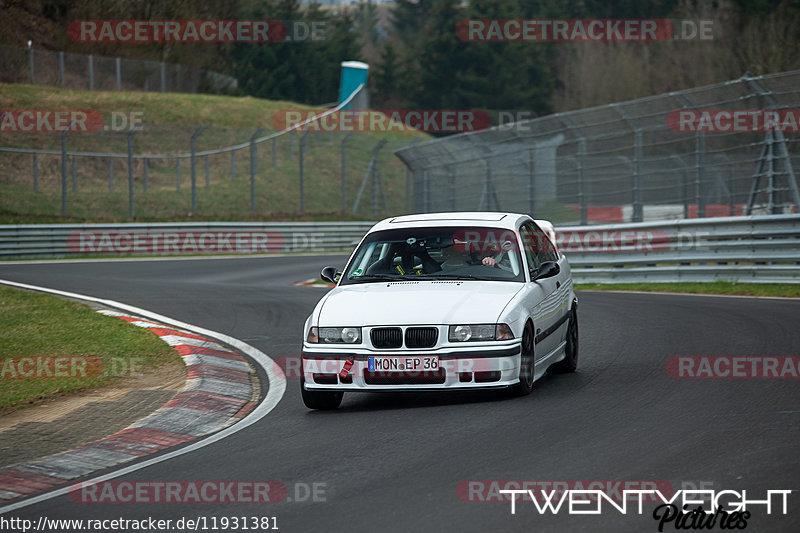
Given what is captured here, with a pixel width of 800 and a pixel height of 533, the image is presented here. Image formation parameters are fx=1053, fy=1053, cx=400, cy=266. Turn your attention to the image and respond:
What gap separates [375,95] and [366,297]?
89344 millimetres

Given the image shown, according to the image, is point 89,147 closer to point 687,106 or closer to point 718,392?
point 687,106

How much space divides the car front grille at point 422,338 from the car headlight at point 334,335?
15.6 inches

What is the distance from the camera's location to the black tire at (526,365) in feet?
25.9

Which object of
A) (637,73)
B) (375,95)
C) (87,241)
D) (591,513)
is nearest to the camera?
(591,513)

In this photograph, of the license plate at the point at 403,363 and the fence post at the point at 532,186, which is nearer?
the license plate at the point at 403,363

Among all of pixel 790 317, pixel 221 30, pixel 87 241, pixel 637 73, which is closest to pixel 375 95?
pixel 221 30

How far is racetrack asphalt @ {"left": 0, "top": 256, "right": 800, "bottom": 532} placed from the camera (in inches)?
200

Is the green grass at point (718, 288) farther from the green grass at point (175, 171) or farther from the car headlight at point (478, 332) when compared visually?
the green grass at point (175, 171)

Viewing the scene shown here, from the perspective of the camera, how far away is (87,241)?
30.4m

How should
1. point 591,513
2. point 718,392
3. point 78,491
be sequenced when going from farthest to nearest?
point 718,392
point 78,491
point 591,513

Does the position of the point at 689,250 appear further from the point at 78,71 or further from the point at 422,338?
the point at 78,71
